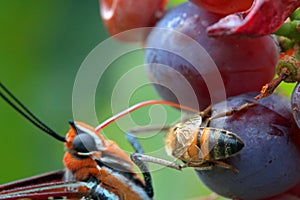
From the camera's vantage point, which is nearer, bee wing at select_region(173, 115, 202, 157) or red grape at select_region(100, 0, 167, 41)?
bee wing at select_region(173, 115, 202, 157)

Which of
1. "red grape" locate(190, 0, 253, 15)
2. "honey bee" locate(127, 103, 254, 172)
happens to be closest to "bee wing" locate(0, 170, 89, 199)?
"honey bee" locate(127, 103, 254, 172)

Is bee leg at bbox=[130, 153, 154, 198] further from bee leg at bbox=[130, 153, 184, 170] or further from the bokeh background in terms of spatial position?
the bokeh background

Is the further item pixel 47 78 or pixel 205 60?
Result: pixel 47 78

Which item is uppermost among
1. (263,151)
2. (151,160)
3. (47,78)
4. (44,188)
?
(47,78)

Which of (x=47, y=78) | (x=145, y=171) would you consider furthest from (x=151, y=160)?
(x=47, y=78)

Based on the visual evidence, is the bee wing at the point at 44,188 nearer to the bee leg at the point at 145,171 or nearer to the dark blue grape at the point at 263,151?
the bee leg at the point at 145,171

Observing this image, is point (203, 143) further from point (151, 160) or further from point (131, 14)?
point (131, 14)

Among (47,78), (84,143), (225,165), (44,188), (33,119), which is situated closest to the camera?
(225,165)

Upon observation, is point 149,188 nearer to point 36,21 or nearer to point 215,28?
point 215,28
